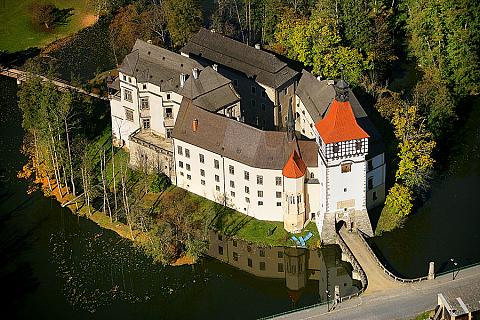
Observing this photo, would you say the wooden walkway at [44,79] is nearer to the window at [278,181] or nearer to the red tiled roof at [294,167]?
the window at [278,181]

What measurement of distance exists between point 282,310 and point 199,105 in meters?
33.5

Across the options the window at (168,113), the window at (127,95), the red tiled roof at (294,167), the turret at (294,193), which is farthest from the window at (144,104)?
the red tiled roof at (294,167)

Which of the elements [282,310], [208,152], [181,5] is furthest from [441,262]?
[181,5]

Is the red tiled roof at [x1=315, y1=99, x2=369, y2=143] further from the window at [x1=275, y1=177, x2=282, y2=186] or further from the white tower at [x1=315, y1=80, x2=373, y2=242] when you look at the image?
the window at [x1=275, y1=177, x2=282, y2=186]

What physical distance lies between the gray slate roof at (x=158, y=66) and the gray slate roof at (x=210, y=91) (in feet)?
8.87

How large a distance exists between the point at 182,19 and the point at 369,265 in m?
67.5

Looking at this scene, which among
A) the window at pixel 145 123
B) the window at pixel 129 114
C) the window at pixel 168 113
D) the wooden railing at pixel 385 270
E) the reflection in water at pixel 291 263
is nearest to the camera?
the wooden railing at pixel 385 270

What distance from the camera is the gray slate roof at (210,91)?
145m

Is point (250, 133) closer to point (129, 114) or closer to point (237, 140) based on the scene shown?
point (237, 140)

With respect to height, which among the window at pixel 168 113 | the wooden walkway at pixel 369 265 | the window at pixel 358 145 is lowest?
the wooden walkway at pixel 369 265

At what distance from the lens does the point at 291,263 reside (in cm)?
13562

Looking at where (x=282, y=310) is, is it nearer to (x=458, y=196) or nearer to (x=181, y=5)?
(x=458, y=196)

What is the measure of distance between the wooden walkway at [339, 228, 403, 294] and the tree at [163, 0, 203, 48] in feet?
195

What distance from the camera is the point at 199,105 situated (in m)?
145
